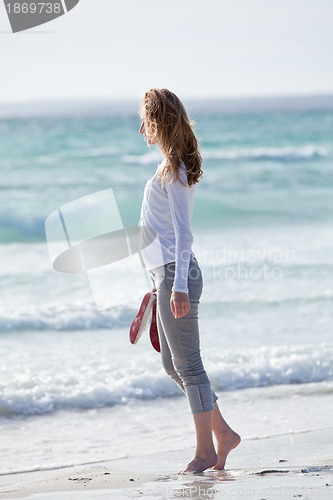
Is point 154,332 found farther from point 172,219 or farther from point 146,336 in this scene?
point 146,336

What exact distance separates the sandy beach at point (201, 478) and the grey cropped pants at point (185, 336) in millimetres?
350

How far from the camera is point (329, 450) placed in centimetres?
447

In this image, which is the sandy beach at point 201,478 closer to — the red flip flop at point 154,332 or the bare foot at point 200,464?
the bare foot at point 200,464

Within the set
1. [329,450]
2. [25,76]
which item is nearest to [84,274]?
[329,450]

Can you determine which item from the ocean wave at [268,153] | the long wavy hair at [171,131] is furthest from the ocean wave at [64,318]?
the ocean wave at [268,153]

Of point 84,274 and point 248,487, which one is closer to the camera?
point 248,487

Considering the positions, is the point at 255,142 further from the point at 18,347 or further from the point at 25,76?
the point at 18,347

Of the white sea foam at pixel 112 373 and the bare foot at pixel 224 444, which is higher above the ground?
the bare foot at pixel 224 444

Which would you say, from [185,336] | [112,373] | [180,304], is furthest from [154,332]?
[112,373]

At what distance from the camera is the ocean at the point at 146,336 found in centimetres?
538

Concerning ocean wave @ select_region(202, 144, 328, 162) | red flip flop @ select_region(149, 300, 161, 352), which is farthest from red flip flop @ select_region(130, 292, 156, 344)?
ocean wave @ select_region(202, 144, 328, 162)

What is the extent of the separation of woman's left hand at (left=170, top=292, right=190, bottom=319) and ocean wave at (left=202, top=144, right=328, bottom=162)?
21.8 m

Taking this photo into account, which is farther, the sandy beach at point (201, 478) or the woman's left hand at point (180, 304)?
the woman's left hand at point (180, 304)

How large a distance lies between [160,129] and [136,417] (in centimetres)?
251
